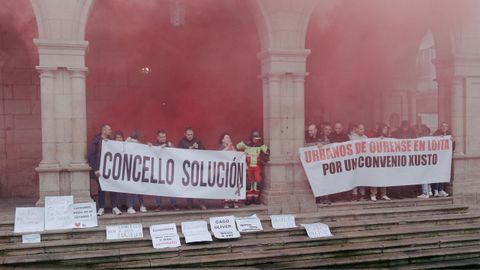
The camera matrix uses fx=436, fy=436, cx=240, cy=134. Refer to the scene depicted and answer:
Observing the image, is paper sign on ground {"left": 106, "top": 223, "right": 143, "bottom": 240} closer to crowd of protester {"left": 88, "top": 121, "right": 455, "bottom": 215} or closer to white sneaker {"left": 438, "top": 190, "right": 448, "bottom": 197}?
crowd of protester {"left": 88, "top": 121, "right": 455, "bottom": 215}

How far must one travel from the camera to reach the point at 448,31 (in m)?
8.18

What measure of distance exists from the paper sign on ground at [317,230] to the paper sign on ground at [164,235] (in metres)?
1.91

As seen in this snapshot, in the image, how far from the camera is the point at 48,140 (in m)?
6.37

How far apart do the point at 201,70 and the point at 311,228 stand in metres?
4.71

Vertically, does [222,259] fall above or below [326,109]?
below

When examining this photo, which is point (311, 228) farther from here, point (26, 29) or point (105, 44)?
point (26, 29)

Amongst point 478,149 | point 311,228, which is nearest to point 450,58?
point 478,149

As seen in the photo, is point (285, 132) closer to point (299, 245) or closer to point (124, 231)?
point (299, 245)

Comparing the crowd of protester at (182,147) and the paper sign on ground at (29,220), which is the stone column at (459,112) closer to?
the crowd of protester at (182,147)

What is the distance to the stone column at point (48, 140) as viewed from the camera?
629 cm

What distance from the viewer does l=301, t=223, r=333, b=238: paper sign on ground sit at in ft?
21.0

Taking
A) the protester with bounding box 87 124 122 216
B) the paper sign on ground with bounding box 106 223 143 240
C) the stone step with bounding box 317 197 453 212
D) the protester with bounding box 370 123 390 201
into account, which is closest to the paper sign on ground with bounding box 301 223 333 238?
the stone step with bounding box 317 197 453 212

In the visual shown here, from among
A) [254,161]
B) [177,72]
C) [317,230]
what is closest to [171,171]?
[254,161]

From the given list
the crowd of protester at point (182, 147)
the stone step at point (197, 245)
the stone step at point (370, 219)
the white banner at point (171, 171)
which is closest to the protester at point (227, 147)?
the crowd of protester at point (182, 147)
